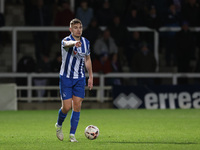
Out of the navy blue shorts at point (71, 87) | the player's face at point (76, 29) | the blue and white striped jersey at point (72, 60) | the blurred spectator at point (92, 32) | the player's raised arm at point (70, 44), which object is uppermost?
the blurred spectator at point (92, 32)

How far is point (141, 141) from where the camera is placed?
9.54 meters

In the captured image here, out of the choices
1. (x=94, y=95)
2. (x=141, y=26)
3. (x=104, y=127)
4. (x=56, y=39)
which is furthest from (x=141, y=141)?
(x=56, y=39)

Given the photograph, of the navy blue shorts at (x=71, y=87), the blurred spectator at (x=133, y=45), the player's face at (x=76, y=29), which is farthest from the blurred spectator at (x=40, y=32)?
the player's face at (x=76, y=29)

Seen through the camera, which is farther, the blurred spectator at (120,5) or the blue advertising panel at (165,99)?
the blurred spectator at (120,5)

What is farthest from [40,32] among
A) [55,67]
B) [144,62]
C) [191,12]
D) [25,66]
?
[191,12]

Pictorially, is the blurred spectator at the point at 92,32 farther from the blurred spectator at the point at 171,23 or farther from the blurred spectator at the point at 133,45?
the blurred spectator at the point at 171,23

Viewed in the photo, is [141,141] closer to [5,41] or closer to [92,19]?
[92,19]

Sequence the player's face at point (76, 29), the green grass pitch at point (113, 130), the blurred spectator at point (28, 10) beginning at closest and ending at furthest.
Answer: the green grass pitch at point (113, 130), the player's face at point (76, 29), the blurred spectator at point (28, 10)

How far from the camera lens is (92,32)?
58.0ft

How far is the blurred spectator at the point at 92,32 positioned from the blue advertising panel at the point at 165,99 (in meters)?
1.92

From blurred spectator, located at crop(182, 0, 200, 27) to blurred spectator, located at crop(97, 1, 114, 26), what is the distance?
92.5 inches

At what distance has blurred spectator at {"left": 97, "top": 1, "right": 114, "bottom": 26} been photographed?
18.2m

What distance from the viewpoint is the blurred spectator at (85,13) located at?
1819 cm

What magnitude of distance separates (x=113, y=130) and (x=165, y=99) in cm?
617
